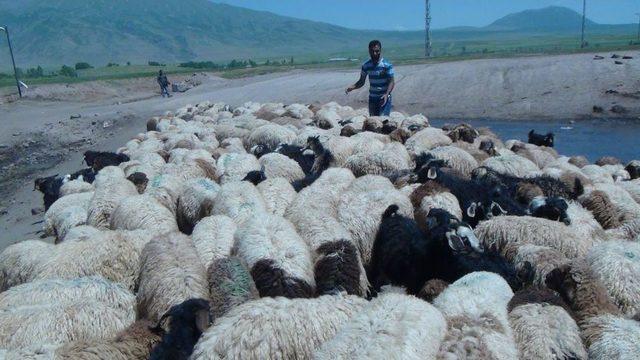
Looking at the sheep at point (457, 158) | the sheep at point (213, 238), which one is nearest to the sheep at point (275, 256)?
the sheep at point (213, 238)

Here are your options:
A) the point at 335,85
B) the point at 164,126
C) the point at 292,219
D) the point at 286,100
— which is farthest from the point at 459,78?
the point at 292,219

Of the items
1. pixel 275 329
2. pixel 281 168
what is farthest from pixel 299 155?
pixel 275 329

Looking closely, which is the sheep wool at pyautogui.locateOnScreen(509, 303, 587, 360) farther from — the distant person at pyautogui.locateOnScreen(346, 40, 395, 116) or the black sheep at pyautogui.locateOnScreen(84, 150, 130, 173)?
the black sheep at pyautogui.locateOnScreen(84, 150, 130, 173)

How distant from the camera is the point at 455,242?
6.18 metres

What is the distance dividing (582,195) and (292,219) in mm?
4204

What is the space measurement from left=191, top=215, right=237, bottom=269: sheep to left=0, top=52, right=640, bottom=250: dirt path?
34.1 feet

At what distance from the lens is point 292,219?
692 centimetres

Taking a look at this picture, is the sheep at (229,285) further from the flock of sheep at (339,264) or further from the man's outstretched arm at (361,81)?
the man's outstretched arm at (361,81)

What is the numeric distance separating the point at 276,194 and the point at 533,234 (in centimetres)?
354

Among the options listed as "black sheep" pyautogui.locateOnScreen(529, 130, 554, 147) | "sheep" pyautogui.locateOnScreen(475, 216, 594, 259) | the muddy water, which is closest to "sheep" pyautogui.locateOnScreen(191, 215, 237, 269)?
"sheep" pyautogui.locateOnScreen(475, 216, 594, 259)

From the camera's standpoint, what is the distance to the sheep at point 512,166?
30.3 ft

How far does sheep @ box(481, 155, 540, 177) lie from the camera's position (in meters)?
9.23

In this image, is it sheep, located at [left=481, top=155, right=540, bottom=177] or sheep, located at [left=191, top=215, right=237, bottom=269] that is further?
sheep, located at [left=481, top=155, right=540, bottom=177]

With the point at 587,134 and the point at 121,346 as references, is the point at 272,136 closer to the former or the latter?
the point at 121,346
